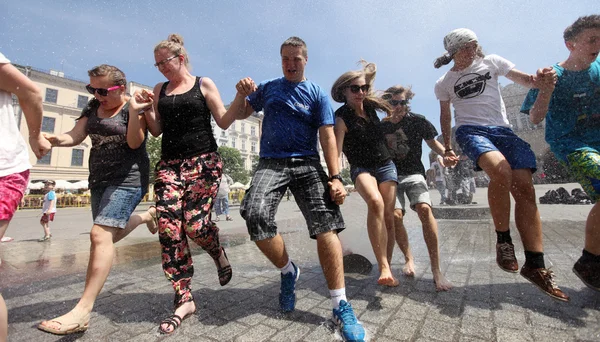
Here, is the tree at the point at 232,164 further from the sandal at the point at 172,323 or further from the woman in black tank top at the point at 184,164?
the sandal at the point at 172,323

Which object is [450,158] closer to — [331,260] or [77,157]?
[331,260]

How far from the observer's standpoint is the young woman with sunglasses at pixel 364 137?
2.99 m

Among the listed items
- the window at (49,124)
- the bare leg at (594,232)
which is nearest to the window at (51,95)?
the window at (49,124)

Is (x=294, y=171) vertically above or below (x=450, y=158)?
below

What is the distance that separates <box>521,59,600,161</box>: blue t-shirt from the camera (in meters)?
2.53

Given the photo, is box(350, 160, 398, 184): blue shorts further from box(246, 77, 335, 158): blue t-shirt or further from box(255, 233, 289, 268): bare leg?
box(255, 233, 289, 268): bare leg

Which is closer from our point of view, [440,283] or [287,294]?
[287,294]

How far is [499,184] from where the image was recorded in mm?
2564

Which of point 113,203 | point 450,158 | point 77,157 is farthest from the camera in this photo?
point 77,157

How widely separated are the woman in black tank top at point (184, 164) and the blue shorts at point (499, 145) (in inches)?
77.9

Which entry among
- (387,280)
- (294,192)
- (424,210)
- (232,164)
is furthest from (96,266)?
(232,164)

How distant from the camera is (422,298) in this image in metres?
2.43

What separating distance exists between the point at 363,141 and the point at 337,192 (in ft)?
3.41

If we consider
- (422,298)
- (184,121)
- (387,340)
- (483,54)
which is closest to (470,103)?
(483,54)
